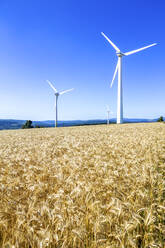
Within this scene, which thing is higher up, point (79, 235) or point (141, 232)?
point (79, 235)

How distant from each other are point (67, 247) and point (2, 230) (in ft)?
3.99

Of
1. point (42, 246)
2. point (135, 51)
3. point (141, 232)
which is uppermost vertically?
point (135, 51)

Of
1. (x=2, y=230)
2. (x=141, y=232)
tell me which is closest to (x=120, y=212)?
(x=141, y=232)

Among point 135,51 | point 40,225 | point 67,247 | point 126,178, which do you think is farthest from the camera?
point 135,51

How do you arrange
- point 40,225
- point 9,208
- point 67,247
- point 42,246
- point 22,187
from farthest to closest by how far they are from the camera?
point 22,187, point 9,208, point 40,225, point 67,247, point 42,246

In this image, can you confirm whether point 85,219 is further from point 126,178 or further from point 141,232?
point 126,178

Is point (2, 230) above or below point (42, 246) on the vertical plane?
below

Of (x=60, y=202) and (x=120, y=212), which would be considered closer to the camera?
(x=120, y=212)

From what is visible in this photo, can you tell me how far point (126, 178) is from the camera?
4852mm

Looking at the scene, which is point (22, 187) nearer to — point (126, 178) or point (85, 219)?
point (85, 219)

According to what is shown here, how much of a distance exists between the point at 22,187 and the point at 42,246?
246 centimetres

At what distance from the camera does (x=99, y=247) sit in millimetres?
2275

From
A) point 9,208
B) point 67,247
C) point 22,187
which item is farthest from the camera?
point 22,187

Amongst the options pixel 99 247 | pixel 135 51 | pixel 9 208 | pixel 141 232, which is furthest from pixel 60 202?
pixel 135 51
